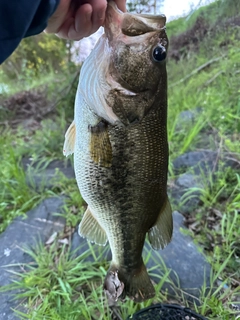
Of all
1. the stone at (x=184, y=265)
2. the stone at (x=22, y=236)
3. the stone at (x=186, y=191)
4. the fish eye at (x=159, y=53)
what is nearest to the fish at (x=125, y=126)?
the fish eye at (x=159, y=53)

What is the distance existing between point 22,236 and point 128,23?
2080 mm

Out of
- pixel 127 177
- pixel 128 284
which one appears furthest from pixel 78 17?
pixel 128 284

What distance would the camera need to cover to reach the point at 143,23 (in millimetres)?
1185

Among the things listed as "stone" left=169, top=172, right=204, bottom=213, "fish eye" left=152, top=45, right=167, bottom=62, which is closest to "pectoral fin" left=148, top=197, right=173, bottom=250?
"fish eye" left=152, top=45, right=167, bottom=62

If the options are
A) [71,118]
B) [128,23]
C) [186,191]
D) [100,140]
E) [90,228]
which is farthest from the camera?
[71,118]

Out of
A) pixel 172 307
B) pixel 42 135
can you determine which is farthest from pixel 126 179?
pixel 42 135

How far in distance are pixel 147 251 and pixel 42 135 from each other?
7.71ft

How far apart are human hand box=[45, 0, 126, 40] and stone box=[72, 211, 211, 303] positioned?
5.36ft

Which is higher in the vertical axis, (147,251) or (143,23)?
(143,23)

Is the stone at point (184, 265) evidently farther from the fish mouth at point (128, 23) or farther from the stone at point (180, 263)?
the fish mouth at point (128, 23)

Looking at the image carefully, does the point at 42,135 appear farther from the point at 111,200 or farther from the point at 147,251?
the point at 111,200

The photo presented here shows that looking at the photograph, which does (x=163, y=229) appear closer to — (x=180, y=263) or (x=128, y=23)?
(x=128, y=23)

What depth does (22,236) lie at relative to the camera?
2.70 metres

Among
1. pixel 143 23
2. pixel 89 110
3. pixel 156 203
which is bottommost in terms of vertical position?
pixel 156 203
